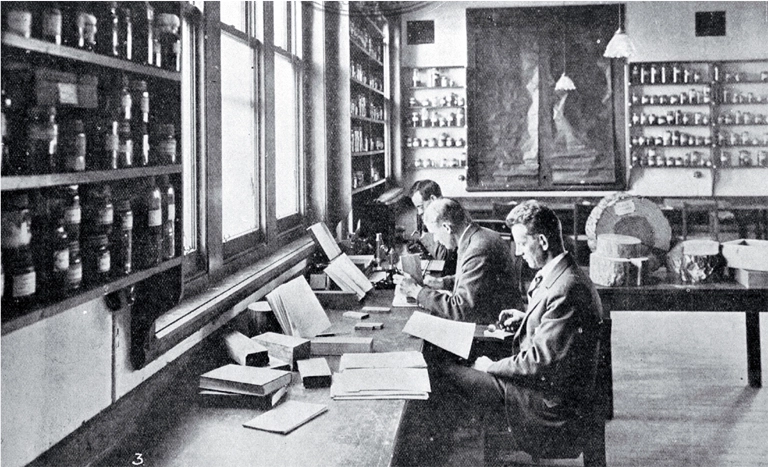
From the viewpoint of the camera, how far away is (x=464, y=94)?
9.64 meters

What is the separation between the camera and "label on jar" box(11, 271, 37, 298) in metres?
1.38

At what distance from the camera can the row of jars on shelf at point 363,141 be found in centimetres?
617

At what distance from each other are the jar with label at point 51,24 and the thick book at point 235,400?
1.17m

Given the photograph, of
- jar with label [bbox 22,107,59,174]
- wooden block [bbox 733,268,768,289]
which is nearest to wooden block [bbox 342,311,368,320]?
jar with label [bbox 22,107,59,174]

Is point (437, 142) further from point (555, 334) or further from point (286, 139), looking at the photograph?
point (555, 334)

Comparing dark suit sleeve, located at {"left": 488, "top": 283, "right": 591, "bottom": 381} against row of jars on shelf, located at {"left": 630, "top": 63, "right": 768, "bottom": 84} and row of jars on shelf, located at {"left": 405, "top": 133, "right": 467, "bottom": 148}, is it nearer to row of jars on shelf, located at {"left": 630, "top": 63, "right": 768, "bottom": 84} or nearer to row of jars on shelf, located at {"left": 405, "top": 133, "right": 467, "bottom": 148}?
row of jars on shelf, located at {"left": 405, "top": 133, "right": 467, "bottom": 148}

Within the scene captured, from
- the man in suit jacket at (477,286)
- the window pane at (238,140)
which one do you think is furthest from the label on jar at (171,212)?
the man in suit jacket at (477,286)

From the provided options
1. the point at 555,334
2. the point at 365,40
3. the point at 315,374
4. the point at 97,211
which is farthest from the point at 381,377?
the point at 365,40

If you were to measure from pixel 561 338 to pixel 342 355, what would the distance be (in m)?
0.83

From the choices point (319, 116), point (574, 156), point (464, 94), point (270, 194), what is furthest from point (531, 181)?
point (270, 194)

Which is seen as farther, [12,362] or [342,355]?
[342,355]

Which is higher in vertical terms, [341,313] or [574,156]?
[574,156]

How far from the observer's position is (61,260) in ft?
5.03

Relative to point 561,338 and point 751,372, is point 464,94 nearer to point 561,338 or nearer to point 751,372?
point 751,372
